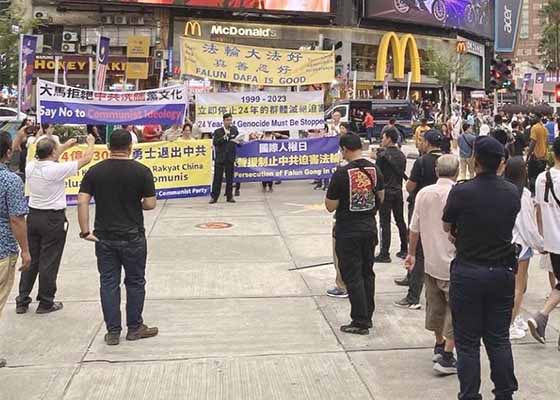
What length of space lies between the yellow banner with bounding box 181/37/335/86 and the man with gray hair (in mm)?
9533

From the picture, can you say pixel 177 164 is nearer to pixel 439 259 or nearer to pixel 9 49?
pixel 439 259

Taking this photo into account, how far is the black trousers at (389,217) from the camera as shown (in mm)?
8539

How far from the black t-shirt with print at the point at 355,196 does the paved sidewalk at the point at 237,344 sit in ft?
3.10

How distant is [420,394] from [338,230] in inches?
66.7

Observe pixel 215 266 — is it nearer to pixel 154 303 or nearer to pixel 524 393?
pixel 154 303

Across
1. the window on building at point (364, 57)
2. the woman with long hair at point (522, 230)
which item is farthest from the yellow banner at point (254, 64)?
the window on building at point (364, 57)

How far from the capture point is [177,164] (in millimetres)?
13125

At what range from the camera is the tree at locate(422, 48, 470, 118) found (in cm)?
5431

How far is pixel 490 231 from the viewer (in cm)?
394

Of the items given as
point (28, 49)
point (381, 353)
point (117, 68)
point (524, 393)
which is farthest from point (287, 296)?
point (117, 68)

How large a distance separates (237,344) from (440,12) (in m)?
58.2

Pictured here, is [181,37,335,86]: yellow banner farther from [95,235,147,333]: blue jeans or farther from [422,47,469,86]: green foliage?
[422,47,469,86]: green foliage

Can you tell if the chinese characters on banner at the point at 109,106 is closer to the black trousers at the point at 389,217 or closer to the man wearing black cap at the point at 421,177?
the black trousers at the point at 389,217

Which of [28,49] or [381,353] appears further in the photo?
[28,49]
